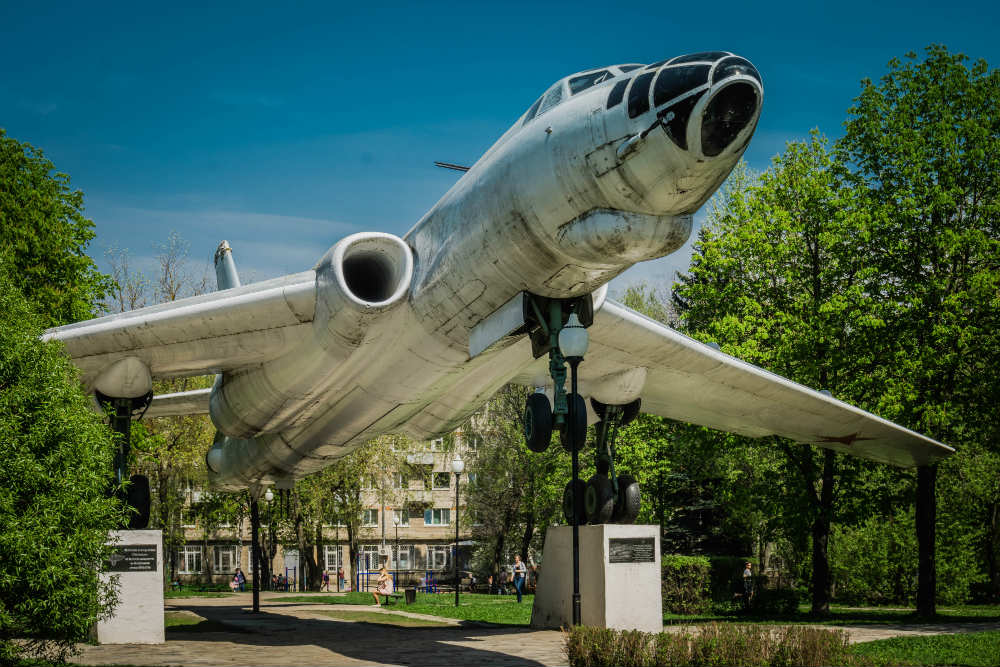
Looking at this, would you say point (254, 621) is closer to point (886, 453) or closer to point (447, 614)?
point (447, 614)

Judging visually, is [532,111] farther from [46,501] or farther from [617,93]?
[46,501]

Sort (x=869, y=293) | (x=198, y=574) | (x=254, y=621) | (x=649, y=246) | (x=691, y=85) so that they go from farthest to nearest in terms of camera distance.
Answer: (x=198, y=574), (x=869, y=293), (x=254, y=621), (x=649, y=246), (x=691, y=85)

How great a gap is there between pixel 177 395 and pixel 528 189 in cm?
1038

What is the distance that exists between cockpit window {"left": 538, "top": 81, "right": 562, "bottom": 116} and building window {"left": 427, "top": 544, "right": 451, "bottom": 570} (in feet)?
175

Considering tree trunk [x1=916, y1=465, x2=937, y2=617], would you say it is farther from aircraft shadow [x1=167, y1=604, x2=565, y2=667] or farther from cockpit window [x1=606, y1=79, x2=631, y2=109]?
cockpit window [x1=606, y1=79, x2=631, y2=109]

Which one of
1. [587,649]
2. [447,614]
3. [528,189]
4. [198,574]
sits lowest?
[198,574]

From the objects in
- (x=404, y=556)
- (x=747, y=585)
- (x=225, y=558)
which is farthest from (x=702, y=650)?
(x=225, y=558)

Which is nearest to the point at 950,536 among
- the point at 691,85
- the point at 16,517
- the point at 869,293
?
the point at 869,293

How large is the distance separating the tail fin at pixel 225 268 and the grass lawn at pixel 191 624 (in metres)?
6.30

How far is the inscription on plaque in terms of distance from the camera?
11625mm

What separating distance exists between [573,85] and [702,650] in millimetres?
5428

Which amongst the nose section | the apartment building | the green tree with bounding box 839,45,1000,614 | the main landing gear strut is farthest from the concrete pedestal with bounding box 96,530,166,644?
the apartment building

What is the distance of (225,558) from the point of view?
6075cm

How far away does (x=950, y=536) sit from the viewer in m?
24.5
